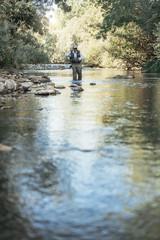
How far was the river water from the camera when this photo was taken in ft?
7.16

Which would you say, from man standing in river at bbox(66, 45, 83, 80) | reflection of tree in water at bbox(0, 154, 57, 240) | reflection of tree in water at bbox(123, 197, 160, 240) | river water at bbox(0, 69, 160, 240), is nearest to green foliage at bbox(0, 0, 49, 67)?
man standing in river at bbox(66, 45, 83, 80)

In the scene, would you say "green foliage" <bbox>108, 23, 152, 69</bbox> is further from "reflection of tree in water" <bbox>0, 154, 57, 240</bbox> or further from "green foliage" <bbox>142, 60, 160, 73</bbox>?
"reflection of tree in water" <bbox>0, 154, 57, 240</bbox>

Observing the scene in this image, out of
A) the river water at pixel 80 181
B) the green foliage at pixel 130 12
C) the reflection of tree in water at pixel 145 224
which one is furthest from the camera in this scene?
the green foliage at pixel 130 12

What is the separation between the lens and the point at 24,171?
130 inches

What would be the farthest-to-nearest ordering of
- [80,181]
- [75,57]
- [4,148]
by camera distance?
[75,57] < [4,148] < [80,181]

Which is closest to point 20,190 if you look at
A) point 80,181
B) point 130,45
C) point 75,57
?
point 80,181

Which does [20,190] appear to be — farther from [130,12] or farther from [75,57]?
[130,12]

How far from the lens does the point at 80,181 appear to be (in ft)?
9.95

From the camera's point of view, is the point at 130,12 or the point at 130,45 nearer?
the point at 130,12

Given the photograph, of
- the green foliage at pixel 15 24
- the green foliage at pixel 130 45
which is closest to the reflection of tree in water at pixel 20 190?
the green foliage at pixel 15 24

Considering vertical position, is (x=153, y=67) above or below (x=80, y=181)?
above

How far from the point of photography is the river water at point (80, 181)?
7.16 feet

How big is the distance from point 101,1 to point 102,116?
27.7 meters

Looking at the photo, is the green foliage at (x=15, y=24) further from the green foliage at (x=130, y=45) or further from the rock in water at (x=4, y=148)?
the rock in water at (x=4, y=148)
